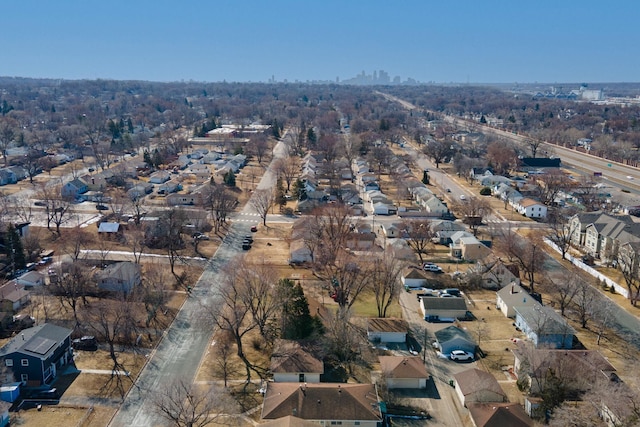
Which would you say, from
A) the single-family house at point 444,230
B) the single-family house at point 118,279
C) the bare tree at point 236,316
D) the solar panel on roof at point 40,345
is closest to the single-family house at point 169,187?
the single-family house at point 118,279

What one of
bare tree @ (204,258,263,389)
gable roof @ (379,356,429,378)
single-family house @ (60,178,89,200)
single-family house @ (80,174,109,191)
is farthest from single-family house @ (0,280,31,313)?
single-family house @ (80,174,109,191)

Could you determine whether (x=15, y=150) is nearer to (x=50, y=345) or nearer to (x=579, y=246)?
(x=50, y=345)

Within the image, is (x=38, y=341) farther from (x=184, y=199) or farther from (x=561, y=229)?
(x=561, y=229)

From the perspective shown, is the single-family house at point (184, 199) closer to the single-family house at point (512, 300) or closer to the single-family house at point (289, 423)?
the single-family house at point (512, 300)

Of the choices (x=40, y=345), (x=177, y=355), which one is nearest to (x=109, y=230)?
(x=40, y=345)

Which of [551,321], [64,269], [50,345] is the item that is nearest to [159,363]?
[50,345]

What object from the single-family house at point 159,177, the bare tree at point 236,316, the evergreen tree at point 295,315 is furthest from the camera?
the single-family house at point 159,177
